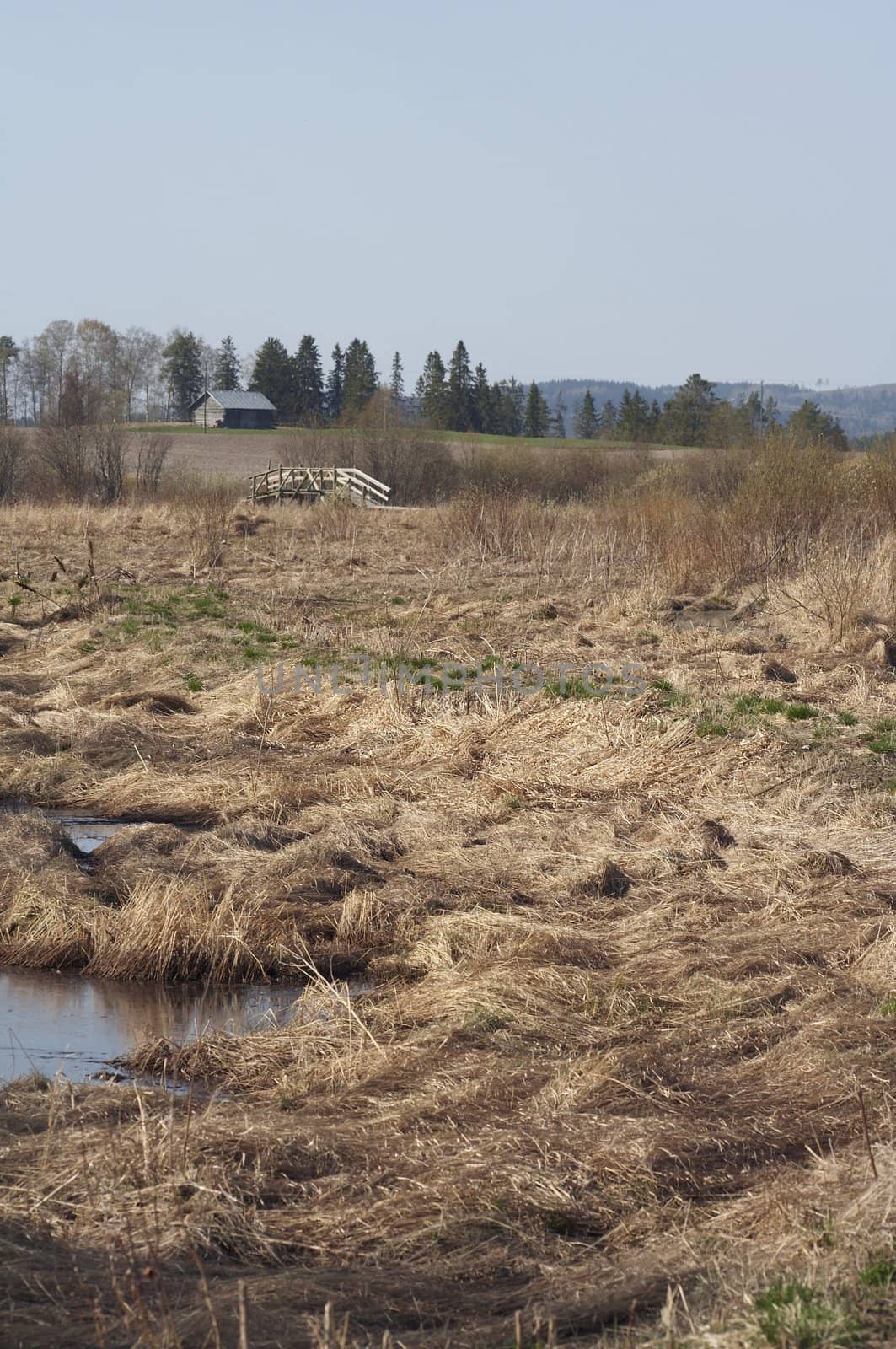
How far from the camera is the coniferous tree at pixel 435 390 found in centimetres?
8294

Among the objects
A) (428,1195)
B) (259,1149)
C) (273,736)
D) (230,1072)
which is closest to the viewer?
(428,1195)

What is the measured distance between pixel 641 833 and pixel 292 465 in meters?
34.2

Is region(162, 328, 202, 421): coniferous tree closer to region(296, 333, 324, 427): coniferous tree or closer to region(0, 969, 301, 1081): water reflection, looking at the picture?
region(296, 333, 324, 427): coniferous tree

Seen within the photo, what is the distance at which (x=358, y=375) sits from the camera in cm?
8744

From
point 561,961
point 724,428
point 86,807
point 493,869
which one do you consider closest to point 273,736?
point 86,807

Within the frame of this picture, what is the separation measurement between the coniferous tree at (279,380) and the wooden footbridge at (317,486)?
50728 millimetres

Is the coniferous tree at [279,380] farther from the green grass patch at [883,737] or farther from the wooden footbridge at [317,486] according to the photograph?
the green grass patch at [883,737]

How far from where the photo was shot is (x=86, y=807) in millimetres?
9953

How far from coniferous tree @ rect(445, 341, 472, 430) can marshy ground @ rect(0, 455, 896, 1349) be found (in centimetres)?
6916


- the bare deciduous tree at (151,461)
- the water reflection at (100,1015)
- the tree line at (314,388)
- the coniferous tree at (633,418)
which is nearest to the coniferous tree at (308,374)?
the tree line at (314,388)

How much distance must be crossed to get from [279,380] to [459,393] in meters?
12.0

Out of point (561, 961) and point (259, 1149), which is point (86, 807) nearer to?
point (561, 961)

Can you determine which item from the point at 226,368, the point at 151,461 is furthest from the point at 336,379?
the point at 151,461

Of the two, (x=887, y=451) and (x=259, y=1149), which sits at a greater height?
(x=887, y=451)
